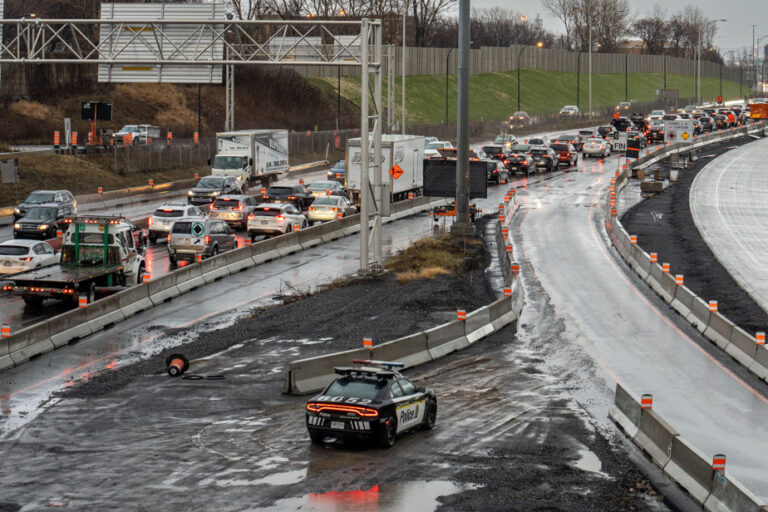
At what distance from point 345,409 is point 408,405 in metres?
1.46

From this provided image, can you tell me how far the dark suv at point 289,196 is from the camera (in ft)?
186

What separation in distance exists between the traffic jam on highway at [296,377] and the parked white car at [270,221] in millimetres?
95

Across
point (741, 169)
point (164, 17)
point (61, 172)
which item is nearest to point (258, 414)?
point (164, 17)

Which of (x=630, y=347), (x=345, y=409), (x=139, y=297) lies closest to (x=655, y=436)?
(x=345, y=409)

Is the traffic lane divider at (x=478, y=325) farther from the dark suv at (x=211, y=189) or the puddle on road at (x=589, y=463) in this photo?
the dark suv at (x=211, y=189)

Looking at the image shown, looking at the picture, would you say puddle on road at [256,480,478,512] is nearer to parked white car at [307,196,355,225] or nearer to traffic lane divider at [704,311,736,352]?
traffic lane divider at [704,311,736,352]

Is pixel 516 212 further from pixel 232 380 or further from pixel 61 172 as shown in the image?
pixel 232 380

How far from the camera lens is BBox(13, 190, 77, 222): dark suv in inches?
1952

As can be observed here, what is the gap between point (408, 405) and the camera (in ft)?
67.6

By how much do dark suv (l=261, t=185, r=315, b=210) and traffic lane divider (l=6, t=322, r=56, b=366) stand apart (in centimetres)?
2786

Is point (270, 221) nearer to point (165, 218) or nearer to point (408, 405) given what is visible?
point (165, 218)

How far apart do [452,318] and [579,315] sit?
4.37m

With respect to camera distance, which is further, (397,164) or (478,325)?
(397,164)

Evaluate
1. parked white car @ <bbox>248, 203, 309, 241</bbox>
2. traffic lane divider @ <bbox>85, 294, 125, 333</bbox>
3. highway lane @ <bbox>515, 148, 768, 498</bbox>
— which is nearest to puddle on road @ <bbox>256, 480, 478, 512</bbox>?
highway lane @ <bbox>515, 148, 768, 498</bbox>
